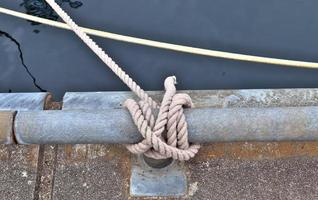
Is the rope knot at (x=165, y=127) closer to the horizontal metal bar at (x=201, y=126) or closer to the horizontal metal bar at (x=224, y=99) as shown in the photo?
the horizontal metal bar at (x=201, y=126)

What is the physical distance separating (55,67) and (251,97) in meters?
1.73

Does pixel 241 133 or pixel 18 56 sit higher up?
pixel 18 56

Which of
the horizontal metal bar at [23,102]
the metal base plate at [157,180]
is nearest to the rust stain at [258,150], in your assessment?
the metal base plate at [157,180]

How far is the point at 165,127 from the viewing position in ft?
6.74

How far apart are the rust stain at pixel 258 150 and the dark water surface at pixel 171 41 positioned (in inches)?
42.1

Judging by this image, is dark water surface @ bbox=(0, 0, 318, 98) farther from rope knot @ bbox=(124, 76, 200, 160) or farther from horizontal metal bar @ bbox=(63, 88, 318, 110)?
rope knot @ bbox=(124, 76, 200, 160)

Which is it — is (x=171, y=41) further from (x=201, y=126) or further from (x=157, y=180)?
(x=201, y=126)

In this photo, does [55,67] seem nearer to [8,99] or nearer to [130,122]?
[8,99]

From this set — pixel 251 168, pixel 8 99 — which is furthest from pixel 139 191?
pixel 8 99

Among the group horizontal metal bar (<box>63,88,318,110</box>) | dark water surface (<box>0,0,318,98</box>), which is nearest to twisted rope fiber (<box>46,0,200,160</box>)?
horizontal metal bar (<box>63,88,318,110</box>)

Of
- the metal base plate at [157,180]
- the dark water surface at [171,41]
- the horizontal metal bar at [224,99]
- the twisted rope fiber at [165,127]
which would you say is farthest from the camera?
the dark water surface at [171,41]

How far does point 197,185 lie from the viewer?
239cm

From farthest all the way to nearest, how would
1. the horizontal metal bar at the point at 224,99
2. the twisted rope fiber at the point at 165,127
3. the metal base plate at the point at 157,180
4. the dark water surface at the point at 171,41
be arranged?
the dark water surface at the point at 171,41, the horizontal metal bar at the point at 224,99, the metal base plate at the point at 157,180, the twisted rope fiber at the point at 165,127

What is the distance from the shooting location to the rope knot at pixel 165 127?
201 cm
